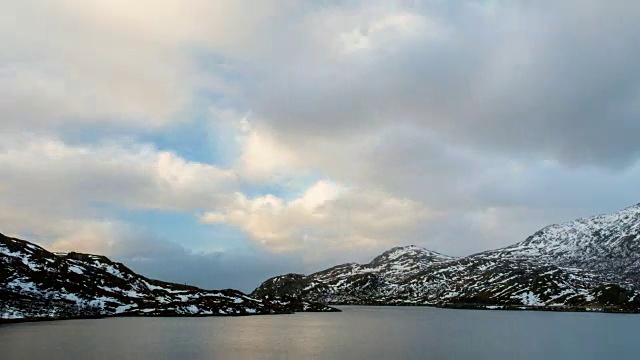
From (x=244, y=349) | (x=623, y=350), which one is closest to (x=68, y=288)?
(x=244, y=349)

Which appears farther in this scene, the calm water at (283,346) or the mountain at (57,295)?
the mountain at (57,295)

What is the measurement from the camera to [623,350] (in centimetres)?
8819

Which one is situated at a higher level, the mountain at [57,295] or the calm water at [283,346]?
the mountain at [57,295]

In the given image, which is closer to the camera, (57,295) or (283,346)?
(283,346)

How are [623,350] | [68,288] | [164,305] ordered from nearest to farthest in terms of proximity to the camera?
1. [623,350]
2. [68,288]
3. [164,305]

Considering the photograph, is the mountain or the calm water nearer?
the calm water

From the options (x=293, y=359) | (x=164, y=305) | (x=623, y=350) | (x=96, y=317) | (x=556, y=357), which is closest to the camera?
(x=293, y=359)

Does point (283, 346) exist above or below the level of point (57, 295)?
below

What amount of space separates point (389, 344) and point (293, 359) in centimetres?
2815

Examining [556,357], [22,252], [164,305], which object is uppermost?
[22,252]

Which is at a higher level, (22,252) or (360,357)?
(22,252)

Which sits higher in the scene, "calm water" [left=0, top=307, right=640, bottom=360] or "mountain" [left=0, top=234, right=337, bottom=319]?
"mountain" [left=0, top=234, right=337, bottom=319]

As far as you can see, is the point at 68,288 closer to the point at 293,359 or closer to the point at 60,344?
the point at 60,344

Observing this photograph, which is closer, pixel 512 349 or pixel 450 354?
pixel 450 354
